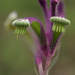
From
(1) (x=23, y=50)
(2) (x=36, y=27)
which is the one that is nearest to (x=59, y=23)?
(2) (x=36, y=27)

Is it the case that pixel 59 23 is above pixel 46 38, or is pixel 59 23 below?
above

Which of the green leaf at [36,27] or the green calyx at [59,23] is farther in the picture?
the green leaf at [36,27]

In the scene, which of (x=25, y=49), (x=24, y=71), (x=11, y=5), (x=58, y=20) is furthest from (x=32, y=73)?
(x=58, y=20)

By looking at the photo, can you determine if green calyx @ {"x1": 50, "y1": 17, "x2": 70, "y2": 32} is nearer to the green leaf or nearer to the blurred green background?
the green leaf

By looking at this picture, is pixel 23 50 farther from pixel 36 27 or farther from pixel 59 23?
pixel 59 23

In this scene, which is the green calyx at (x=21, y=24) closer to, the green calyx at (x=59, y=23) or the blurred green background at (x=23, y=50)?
the green calyx at (x=59, y=23)

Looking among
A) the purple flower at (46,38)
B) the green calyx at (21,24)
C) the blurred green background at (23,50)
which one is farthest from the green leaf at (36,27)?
the blurred green background at (23,50)

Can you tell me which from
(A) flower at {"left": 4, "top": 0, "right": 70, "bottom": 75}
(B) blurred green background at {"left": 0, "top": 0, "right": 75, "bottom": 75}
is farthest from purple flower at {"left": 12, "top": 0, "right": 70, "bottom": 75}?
(B) blurred green background at {"left": 0, "top": 0, "right": 75, "bottom": 75}

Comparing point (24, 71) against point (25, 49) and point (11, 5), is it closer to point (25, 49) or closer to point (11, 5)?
point (25, 49)
